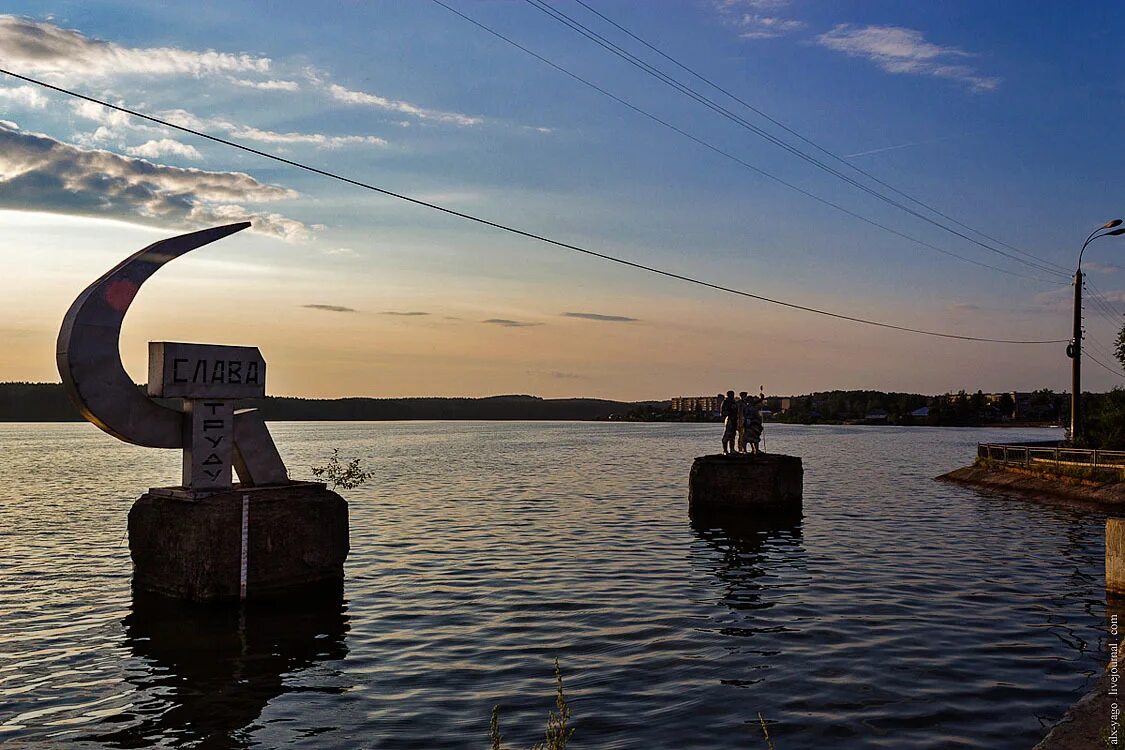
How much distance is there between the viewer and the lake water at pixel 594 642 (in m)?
9.62

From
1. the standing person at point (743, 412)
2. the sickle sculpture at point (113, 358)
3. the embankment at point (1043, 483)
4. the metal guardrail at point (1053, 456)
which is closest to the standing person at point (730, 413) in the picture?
the standing person at point (743, 412)

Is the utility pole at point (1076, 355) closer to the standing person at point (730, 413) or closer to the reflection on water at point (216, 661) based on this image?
the standing person at point (730, 413)

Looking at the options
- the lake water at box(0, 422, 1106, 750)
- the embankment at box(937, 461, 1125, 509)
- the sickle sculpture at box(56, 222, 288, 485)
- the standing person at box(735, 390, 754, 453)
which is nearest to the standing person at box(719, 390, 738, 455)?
the standing person at box(735, 390, 754, 453)

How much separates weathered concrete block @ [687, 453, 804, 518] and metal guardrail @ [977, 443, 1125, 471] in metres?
12.2

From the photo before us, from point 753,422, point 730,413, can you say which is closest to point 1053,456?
point 753,422

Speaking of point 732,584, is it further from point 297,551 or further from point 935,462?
point 935,462

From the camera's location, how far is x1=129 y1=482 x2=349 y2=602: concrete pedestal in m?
15.2

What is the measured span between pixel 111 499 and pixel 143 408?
25.7 metres

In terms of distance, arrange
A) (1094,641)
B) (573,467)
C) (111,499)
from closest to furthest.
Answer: (1094,641) < (111,499) < (573,467)

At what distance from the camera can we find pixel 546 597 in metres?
16.6

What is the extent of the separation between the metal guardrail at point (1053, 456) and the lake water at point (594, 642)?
8300mm

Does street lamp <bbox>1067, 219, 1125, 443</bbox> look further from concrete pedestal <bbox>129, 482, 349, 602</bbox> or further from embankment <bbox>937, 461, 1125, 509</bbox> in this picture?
concrete pedestal <bbox>129, 482, 349, 602</bbox>

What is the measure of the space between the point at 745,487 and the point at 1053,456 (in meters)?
16.5

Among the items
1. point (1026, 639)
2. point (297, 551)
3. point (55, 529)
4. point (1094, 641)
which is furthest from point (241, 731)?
point (55, 529)
